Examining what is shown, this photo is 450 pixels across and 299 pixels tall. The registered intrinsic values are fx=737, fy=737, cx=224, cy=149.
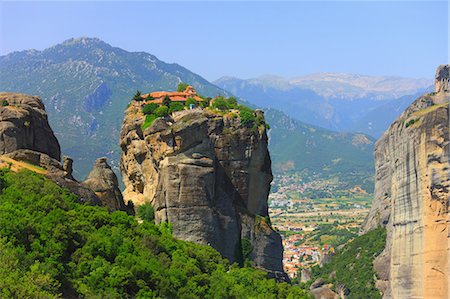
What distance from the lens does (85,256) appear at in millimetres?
26453

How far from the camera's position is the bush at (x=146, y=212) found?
140 feet

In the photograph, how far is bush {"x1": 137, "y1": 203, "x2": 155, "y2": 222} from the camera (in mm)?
42625

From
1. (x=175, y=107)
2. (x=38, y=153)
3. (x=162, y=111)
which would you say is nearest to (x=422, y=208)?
(x=175, y=107)

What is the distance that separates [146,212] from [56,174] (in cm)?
1018

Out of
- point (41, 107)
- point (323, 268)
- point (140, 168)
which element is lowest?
point (323, 268)

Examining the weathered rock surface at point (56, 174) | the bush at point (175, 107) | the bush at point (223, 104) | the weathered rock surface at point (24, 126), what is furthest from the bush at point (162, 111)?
the weathered rock surface at point (56, 174)

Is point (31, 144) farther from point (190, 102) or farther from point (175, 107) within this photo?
point (190, 102)

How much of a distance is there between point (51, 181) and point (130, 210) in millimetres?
11846

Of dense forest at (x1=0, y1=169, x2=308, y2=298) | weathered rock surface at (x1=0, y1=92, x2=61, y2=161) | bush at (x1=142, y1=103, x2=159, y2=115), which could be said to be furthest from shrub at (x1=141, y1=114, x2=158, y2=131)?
dense forest at (x1=0, y1=169, x2=308, y2=298)

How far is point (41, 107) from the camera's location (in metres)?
42.1

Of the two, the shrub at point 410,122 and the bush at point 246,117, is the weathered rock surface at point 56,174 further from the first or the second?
the shrub at point 410,122

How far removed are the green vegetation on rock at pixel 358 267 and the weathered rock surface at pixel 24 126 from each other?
147 ft

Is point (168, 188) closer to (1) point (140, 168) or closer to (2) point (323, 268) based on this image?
(1) point (140, 168)

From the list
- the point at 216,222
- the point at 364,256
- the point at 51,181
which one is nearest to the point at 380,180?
the point at 364,256
